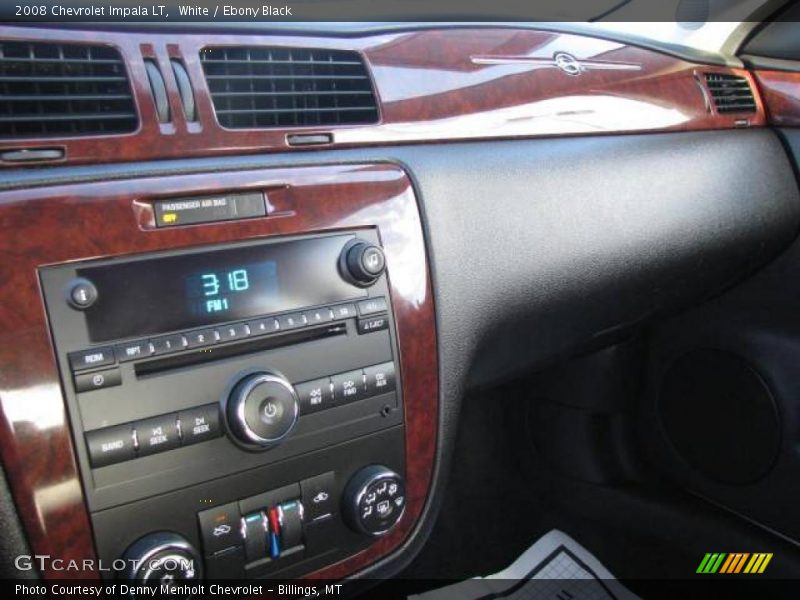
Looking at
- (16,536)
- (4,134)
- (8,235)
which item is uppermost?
(4,134)

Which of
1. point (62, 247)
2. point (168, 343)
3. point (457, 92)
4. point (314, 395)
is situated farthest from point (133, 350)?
point (457, 92)

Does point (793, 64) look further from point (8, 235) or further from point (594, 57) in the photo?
point (8, 235)

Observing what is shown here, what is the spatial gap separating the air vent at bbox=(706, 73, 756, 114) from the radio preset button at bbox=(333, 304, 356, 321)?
42.3 inches

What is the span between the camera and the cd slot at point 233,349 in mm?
981

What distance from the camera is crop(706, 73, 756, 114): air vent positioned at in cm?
178

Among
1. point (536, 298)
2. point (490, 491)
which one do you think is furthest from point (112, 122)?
point (490, 491)

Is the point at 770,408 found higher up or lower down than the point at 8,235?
lower down

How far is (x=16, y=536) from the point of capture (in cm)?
94

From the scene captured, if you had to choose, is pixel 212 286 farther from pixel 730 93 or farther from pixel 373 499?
pixel 730 93

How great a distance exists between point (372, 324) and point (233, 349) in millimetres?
217

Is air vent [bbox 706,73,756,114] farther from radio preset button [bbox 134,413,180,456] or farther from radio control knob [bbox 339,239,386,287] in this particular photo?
radio preset button [bbox 134,413,180,456]

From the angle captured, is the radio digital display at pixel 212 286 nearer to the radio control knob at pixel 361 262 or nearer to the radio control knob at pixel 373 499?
the radio control knob at pixel 361 262

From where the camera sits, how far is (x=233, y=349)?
104 centimetres

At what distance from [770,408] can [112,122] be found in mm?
1529
